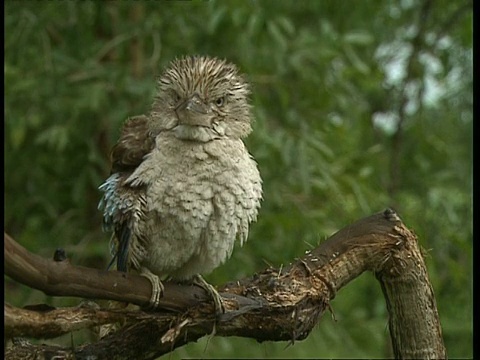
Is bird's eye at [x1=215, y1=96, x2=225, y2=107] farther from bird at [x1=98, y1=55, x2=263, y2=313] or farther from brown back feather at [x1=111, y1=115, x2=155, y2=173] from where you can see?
brown back feather at [x1=111, y1=115, x2=155, y2=173]

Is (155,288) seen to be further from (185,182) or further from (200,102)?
(200,102)

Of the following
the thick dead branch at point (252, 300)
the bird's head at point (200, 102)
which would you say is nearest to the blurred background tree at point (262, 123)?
the thick dead branch at point (252, 300)

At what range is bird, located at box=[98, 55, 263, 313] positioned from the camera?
2215mm

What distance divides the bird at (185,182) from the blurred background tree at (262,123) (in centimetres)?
95

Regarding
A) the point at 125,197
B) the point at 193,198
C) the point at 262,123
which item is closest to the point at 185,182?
the point at 193,198

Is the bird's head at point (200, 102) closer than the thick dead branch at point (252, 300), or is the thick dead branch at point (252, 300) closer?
the thick dead branch at point (252, 300)

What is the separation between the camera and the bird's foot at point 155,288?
2.04 m

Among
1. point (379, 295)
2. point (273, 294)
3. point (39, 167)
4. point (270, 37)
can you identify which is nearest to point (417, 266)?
point (273, 294)

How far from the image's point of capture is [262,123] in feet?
11.7

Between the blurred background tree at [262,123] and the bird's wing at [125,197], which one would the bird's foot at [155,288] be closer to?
the bird's wing at [125,197]

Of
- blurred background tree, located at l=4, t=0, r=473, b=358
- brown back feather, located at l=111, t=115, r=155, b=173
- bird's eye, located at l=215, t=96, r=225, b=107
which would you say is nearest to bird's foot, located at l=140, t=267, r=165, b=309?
brown back feather, located at l=111, t=115, r=155, b=173

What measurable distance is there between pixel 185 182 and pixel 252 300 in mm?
318

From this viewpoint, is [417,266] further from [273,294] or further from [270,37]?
[270,37]

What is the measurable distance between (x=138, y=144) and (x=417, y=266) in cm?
77
